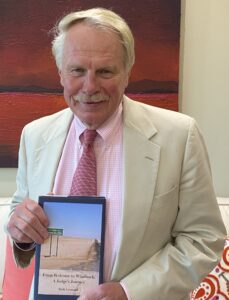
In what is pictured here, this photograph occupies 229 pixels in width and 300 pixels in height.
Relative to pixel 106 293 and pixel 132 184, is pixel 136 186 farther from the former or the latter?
pixel 106 293

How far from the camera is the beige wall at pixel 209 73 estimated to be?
186 cm

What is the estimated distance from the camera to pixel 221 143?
6.44 feet

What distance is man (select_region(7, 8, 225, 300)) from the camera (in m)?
0.99

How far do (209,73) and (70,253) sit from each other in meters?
1.24

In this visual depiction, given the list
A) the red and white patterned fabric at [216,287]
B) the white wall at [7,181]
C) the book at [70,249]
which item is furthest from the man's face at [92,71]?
the white wall at [7,181]

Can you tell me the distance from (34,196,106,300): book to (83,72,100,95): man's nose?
Result: 0.27m

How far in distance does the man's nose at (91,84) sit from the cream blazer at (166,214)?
0.15 metres

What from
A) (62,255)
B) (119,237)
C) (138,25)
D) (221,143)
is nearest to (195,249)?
(119,237)

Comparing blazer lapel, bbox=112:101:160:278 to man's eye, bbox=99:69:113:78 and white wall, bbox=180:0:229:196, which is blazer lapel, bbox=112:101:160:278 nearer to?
man's eye, bbox=99:69:113:78

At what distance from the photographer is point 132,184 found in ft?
3.39

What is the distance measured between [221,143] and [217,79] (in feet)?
1.03

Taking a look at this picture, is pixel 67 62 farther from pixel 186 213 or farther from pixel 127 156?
pixel 186 213

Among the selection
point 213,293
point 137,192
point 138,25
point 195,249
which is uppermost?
point 138,25

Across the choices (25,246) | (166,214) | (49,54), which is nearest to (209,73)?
(49,54)
